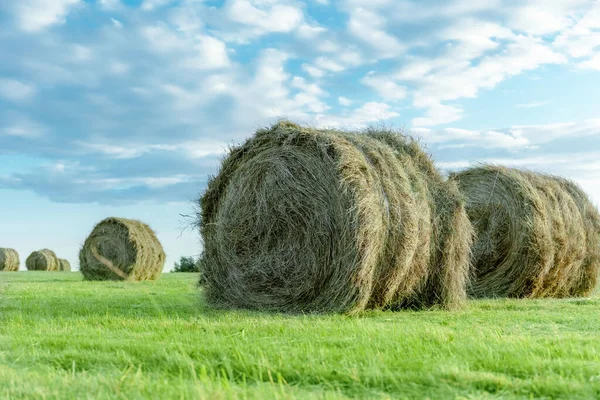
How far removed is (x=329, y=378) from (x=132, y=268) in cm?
1372

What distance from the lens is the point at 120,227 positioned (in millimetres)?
17016

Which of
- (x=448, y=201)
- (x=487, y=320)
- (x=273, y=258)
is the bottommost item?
(x=487, y=320)

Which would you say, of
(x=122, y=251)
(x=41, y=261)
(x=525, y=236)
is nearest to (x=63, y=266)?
(x=41, y=261)

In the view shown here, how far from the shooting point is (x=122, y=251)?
1683 centimetres

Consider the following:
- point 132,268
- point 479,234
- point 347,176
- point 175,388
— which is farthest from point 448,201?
point 132,268

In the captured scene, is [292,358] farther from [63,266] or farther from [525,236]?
[63,266]

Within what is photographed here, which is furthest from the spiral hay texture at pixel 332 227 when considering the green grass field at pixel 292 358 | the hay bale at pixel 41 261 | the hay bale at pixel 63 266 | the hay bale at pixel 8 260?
the hay bale at pixel 63 266

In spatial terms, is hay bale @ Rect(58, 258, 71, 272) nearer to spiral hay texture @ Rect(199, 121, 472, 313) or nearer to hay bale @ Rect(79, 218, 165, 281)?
hay bale @ Rect(79, 218, 165, 281)

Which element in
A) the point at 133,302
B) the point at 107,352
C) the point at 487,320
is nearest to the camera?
the point at 107,352

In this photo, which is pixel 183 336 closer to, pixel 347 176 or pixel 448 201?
pixel 347 176

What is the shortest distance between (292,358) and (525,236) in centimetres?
733

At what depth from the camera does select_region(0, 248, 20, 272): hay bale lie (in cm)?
3200

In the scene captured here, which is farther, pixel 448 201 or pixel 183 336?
pixel 448 201

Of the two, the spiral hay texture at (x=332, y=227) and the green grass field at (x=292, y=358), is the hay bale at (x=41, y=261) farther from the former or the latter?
the green grass field at (x=292, y=358)
